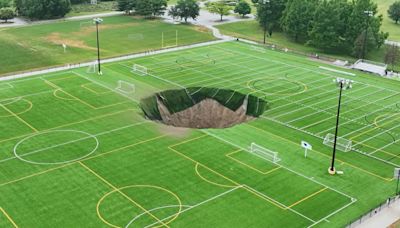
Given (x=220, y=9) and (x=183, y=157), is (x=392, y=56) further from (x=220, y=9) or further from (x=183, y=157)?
(x=183, y=157)

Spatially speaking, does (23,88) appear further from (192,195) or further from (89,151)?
(192,195)

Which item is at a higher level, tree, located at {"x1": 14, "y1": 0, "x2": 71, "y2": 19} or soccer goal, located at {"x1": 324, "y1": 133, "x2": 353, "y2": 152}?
tree, located at {"x1": 14, "y1": 0, "x2": 71, "y2": 19}

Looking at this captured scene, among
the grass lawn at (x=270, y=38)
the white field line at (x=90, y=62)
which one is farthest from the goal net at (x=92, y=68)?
the grass lawn at (x=270, y=38)

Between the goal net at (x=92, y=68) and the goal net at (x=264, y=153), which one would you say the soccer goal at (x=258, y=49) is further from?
the goal net at (x=264, y=153)

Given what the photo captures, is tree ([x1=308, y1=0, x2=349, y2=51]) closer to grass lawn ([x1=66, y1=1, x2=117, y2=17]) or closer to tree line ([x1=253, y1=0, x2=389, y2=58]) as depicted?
tree line ([x1=253, y1=0, x2=389, y2=58])

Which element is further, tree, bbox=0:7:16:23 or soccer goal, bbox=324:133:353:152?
tree, bbox=0:7:16:23

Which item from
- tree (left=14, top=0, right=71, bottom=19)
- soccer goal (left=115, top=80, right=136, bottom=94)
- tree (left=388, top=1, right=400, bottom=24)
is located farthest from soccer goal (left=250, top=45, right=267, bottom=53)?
tree (left=14, top=0, right=71, bottom=19)

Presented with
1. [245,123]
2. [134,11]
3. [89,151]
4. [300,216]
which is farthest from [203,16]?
[300,216]
